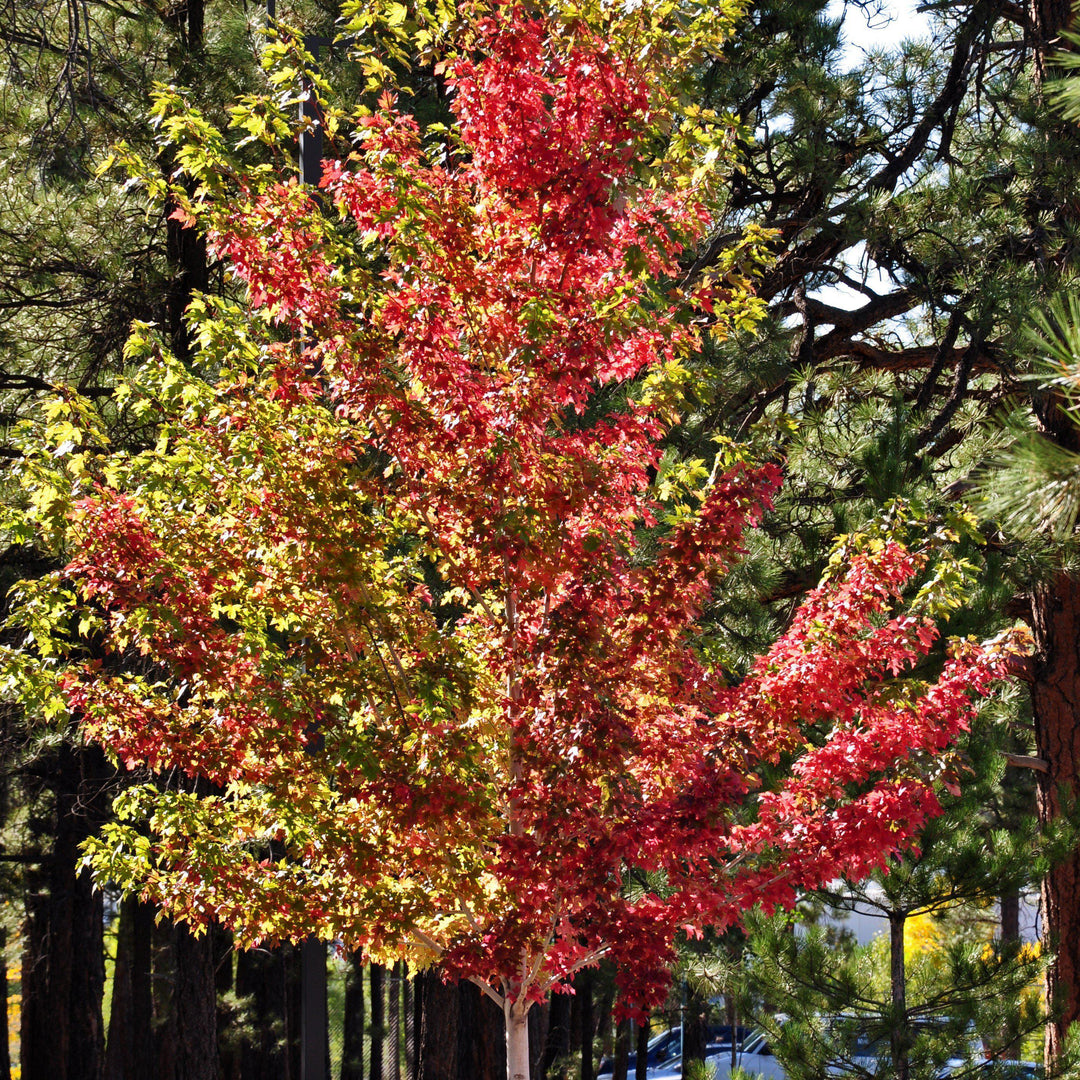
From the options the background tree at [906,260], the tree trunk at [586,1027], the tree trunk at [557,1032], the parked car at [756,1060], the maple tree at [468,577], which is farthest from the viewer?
the parked car at [756,1060]

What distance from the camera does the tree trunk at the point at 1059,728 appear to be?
28.9 feet

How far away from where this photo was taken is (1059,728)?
926 cm

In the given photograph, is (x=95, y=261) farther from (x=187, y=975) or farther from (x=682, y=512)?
(x=682, y=512)

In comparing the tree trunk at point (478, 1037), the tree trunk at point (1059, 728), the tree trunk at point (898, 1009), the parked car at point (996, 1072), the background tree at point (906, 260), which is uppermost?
the background tree at point (906, 260)

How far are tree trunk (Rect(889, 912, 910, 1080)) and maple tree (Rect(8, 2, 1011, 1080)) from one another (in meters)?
2.33

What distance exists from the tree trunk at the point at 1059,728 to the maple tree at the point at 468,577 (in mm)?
4253

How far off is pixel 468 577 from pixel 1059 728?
5875mm

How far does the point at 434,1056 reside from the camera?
1196cm

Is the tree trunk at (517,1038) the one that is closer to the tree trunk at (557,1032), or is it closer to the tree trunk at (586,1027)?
the tree trunk at (586,1027)

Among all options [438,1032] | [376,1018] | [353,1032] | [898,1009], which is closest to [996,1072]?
[898,1009]

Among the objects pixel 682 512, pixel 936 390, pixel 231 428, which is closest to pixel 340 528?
pixel 231 428

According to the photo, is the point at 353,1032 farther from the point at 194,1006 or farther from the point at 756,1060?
the point at 194,1006

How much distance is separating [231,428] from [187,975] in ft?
25.2

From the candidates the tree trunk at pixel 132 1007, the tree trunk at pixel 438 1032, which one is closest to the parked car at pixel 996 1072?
the tree trunk at pixel 438 1032
